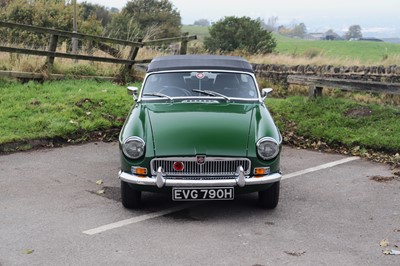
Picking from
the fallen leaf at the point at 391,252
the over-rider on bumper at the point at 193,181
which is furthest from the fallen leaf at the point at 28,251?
the fallen leaf at the point at 391,252

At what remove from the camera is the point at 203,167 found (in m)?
5.86

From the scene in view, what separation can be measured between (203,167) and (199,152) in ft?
0.53

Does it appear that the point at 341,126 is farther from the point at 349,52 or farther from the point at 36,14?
the point at 349,52

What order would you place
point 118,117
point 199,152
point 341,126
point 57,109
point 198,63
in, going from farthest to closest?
point 118,117 < point 57,109 < point 341,126 < point 198,63 < point 199,152

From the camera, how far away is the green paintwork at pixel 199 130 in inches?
233

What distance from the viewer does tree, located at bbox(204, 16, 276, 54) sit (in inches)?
1503

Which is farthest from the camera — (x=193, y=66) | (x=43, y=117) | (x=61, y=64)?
(x=61, y=64)

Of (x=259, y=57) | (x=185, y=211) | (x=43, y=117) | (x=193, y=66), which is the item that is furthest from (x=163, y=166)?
(x=259, y=57)

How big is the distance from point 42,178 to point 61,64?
22.6 ft

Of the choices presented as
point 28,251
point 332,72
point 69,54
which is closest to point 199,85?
point 28,251

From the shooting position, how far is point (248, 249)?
5059mm

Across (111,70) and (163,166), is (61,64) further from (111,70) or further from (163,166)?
(163,166)

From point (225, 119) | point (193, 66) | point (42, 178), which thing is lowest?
point (42, 178)

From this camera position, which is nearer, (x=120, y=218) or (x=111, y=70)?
(x=120, y=218)
